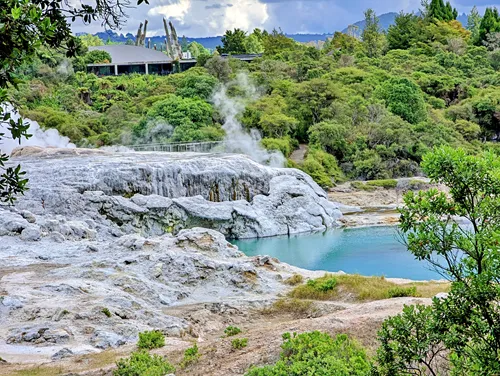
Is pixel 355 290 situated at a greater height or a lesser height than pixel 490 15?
lesser

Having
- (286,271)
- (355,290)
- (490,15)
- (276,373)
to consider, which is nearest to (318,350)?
(276,373)

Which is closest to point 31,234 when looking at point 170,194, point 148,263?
point 148,263

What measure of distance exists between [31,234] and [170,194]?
884 centimetres

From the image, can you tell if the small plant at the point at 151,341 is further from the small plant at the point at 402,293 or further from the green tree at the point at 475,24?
the green tree at the point at 475,24

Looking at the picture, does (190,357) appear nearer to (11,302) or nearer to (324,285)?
(11,302)

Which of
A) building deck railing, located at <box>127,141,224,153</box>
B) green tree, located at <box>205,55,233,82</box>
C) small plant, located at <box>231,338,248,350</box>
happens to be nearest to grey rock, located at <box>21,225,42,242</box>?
small plant, located at <box>231,338,248,350</box>

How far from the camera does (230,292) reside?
1603 centimetres

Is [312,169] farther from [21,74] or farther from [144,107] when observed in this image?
[21,74]

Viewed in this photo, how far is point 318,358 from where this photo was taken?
705 cm

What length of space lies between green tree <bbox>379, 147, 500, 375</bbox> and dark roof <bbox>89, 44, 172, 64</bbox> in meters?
58.9

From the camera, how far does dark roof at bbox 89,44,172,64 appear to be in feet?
204

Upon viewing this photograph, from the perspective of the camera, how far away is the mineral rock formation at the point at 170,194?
25.5 meters

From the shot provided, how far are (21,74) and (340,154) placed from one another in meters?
25.4

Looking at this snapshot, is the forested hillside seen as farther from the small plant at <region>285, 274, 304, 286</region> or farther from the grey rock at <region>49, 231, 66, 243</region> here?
the small plant at <region>285, 274, 304, 286</region>
